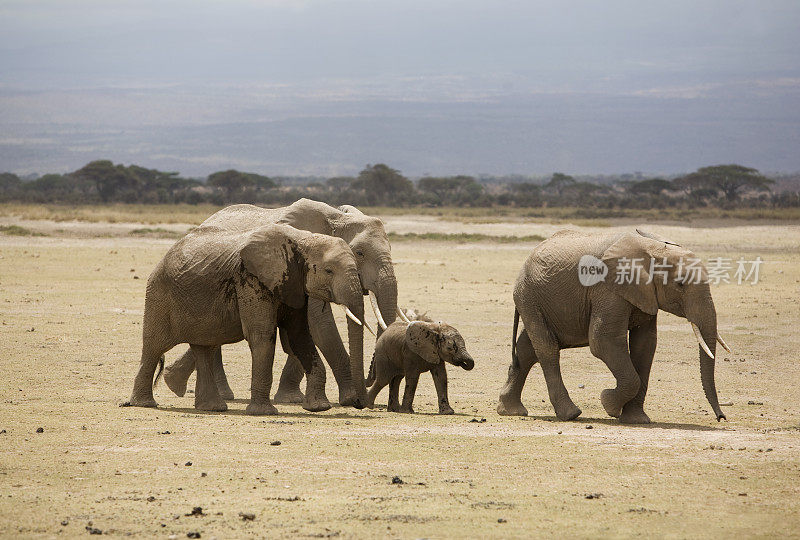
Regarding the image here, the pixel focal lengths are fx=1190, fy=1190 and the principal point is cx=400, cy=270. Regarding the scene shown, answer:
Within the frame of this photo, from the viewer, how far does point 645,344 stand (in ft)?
41.7

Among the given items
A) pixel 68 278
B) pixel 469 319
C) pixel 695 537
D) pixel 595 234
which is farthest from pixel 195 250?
pixel 68 278

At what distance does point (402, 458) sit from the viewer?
9.78 metres

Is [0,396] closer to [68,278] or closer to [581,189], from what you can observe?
[68,278]

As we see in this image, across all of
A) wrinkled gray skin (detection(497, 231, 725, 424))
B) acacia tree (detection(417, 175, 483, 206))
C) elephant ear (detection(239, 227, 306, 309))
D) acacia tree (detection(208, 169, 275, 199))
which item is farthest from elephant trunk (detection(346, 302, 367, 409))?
acacia tree (detection(208, 169, 275, 199))

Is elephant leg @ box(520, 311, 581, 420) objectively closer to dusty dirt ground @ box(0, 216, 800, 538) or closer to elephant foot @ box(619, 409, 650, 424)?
dusty dirt ground @ box(0, 216, 800, 538)

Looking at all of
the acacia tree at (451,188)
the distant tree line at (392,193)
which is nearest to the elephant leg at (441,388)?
the distant tree line at (392,193)

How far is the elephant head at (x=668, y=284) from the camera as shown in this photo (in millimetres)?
11984

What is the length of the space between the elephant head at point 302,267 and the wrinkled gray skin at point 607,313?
2.15 metres

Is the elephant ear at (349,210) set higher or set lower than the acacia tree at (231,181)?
higher

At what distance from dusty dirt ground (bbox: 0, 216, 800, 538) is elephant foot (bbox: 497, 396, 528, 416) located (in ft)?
0.94

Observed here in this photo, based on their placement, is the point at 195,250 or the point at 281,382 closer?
the point at 195,250

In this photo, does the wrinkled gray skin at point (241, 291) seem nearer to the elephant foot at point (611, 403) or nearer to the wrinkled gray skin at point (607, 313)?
the wrinkled gray skin at point (607, 313)

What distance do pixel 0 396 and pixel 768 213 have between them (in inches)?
2017

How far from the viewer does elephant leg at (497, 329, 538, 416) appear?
13203 millimetres
